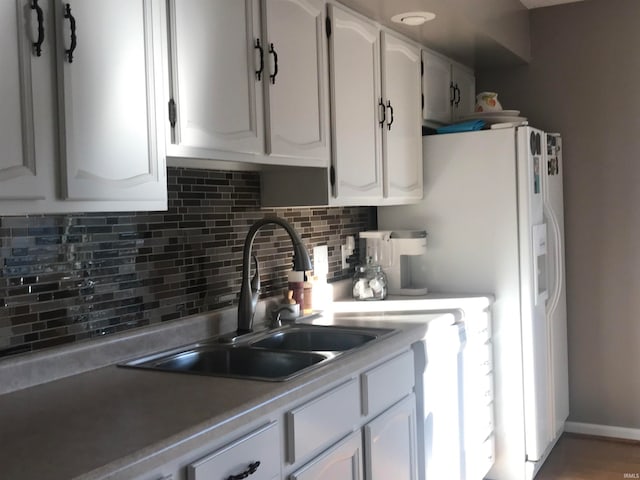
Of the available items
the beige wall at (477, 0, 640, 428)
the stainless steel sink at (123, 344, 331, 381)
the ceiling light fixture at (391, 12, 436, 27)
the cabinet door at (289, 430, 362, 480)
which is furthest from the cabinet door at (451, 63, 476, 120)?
the cabinet door at (289, 430, 362, 480)

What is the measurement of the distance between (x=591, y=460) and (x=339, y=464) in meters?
2.11

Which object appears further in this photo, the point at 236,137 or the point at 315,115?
the point at 315,115

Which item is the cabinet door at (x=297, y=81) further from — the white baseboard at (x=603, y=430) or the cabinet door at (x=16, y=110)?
the white baseboard at (x=603, y=430)

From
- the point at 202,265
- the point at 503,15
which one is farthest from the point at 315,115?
the point at 503,15

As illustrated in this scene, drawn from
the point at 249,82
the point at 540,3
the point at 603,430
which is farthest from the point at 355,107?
the point at 603,430

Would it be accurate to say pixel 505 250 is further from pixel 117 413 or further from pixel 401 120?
pixel 117 413

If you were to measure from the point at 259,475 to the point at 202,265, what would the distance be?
969 mm

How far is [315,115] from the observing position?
8.05ft

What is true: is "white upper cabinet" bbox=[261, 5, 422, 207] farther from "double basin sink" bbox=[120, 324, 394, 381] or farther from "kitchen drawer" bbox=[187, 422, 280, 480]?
"kitchen drawer" bbox=[187, 422, 280, 480]

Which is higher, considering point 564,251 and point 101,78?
point 101,78

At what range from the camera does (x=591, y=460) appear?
3.48m

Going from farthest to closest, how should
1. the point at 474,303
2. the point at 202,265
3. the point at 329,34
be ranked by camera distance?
the point at 474,303 → the point at 329,34 → the point at 202,265

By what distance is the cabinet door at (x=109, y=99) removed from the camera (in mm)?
1514

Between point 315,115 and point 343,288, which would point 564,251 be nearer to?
point 343,288
